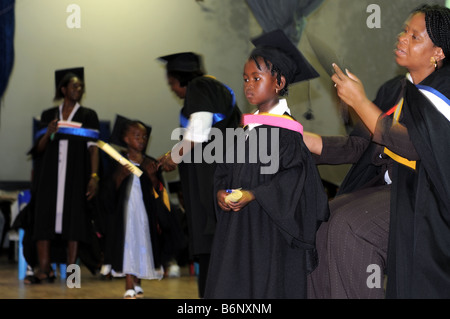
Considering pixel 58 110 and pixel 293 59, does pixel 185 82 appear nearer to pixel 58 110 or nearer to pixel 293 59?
pixel 293 59

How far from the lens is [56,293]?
524cm

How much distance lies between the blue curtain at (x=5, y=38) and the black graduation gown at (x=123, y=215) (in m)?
4.91

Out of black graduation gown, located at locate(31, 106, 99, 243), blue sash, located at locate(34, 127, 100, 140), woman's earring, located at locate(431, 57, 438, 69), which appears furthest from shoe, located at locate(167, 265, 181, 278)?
woman's earring, located at locate(431, 57, 438, 69)

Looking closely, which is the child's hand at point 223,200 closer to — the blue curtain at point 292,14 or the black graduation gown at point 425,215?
the black graduation gown at point 425,215

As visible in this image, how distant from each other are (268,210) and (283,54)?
770 mm

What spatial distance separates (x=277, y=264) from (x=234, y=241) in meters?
0.21

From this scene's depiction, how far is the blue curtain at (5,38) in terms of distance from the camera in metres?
9.38

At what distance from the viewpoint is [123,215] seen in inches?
200

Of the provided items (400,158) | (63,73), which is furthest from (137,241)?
(400,158)

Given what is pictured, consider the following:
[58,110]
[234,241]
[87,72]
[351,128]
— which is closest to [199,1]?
[87,72]

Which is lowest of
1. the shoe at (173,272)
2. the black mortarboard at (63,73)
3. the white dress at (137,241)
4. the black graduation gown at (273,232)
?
the shoe at (173,272)

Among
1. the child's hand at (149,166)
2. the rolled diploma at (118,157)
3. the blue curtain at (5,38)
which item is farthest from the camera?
the blue curtain at (5,38)
